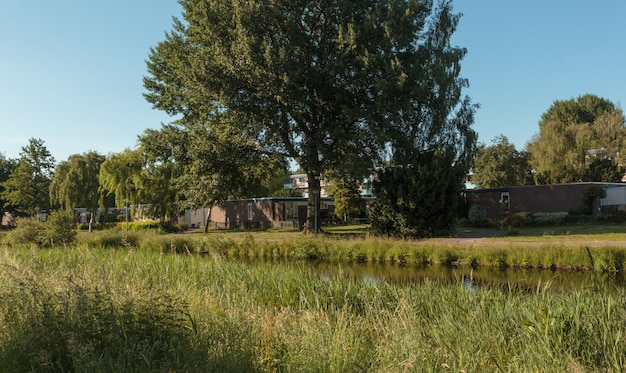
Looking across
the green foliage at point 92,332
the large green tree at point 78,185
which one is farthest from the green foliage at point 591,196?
the large green tree at point 78,185

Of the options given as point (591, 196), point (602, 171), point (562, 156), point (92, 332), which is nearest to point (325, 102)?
point (591, 196)

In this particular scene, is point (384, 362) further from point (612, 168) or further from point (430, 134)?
point (612, 168)

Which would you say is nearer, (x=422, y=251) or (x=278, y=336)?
(x=278, y=336)

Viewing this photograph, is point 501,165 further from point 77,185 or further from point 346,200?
point 77,185

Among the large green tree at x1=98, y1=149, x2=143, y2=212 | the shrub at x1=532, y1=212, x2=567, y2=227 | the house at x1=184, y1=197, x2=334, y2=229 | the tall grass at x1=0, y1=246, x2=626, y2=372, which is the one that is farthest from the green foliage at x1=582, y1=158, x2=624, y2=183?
the tall grass at x1=0, y1=246, x2=626, y2=372

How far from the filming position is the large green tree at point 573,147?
154 ft

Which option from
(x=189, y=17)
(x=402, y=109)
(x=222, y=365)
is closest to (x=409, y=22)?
(x=402, y=109)

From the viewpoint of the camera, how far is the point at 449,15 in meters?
27.6

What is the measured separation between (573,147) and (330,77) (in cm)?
3439

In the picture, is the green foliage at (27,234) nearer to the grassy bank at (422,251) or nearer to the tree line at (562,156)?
the grassy bank at (422,251)

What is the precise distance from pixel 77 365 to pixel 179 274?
5.32m

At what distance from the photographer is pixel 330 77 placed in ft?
80.3

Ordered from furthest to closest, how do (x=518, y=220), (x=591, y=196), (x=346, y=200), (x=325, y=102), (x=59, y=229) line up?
(x=346, y=200) < (x=591, y=196) < (x=518, y=220) < (x=325, y=102) < (x=59, y=229)

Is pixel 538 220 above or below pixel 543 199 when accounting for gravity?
below
